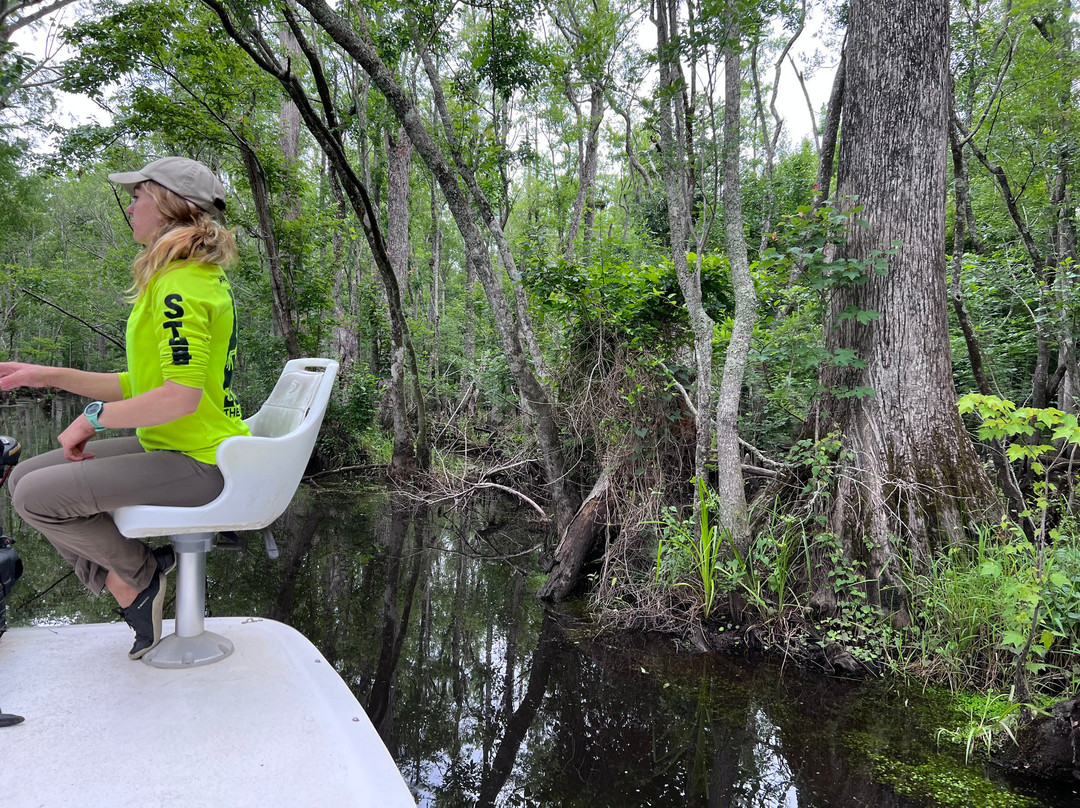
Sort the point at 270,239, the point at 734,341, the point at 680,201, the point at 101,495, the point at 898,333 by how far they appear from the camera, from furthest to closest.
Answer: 1. the point at 270,239
2. the point at 680,201
3. the point at 734,341
4. the point at 898,333
5. the point at 101,495

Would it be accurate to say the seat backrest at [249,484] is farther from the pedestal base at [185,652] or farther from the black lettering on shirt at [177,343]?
the pedestal base at [185,652]

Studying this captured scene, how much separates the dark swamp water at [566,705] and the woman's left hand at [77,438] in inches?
28.9

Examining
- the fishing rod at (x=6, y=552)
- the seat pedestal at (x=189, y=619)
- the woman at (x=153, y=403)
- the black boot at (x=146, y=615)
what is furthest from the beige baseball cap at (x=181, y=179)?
the black boot at (x=146, y=615)

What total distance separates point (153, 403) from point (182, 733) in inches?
35.1

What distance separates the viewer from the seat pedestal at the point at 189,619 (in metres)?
1.87

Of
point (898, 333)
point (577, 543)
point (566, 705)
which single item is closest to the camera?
point (566, 705)

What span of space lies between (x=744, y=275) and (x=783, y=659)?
2271 millimetres

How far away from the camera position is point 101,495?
1654 millimetres

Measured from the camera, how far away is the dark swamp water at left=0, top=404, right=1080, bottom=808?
6.98ft

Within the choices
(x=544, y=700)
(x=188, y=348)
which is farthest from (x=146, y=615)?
(x=544, y=700)

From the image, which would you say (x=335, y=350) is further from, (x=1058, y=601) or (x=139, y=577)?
(x=1058, y=601)

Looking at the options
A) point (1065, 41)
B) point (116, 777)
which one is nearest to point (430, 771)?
point (116, 777)

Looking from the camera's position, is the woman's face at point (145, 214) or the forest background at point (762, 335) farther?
the forest background at point (762, 335)

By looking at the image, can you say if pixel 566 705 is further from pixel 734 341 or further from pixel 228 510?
pixel 734 341
